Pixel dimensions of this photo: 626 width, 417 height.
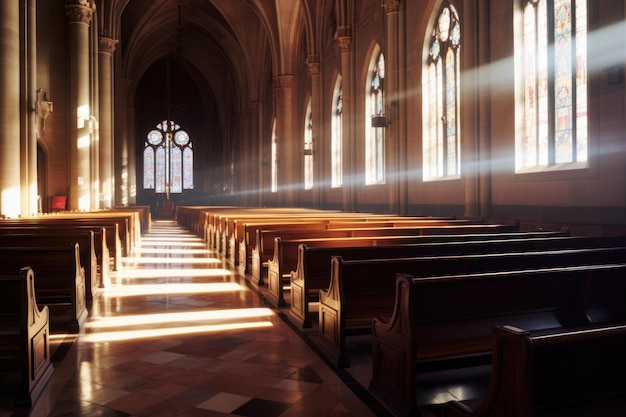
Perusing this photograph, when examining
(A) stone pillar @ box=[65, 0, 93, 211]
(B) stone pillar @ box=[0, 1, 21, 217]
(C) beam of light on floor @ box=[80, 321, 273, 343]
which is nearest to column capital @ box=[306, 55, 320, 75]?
(A) stone pillar @ box=[65, 0, 93, 211]

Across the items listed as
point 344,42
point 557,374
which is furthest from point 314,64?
point 557,374

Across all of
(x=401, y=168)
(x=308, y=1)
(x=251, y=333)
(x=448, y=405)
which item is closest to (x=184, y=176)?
(x=308, y=1)

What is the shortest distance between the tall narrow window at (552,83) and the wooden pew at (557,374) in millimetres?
8261

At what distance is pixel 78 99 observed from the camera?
19.6 metres

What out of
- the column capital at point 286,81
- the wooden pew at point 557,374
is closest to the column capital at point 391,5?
the column capital at point 286,81

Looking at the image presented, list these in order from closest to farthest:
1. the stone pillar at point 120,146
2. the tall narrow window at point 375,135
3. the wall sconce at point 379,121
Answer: the wall sconce at point 379,121 < the tall narrow window at point 375,135 < the stone pillar at point 120,146

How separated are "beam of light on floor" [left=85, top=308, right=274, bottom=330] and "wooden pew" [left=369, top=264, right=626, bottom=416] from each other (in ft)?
9.32

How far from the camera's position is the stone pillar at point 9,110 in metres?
12.3

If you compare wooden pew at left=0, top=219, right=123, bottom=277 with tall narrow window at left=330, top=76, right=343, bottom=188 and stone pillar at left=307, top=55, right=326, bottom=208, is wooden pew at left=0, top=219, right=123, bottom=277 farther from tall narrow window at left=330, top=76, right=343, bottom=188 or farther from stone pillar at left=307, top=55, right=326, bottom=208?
stone pillar at left=307, top=55, right=326, bottom=208

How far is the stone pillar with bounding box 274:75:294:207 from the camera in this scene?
28656 mm

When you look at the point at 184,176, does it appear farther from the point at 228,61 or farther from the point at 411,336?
the point at 411,336

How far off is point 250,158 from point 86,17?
1992cm

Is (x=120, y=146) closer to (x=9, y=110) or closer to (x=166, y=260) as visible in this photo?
(x=9, y=110)

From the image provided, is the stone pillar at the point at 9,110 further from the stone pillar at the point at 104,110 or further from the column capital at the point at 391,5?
the stone pillar at the point at 104,110
